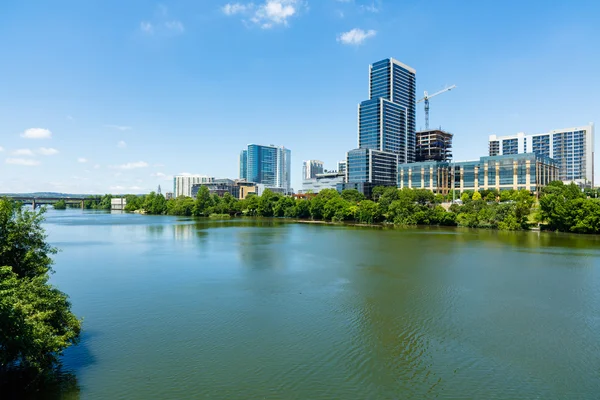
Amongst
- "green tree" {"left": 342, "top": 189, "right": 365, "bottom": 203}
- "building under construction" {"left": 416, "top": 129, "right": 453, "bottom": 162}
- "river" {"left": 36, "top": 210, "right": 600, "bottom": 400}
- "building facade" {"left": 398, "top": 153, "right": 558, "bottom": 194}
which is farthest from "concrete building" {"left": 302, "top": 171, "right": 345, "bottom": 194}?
"river" {"left": 36, "top": 210, "right": 600, "bottom": 400}

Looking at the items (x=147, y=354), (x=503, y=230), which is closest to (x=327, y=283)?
(x=147, y=354)

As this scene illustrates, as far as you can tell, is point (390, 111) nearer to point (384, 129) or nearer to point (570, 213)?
point (384, 129)

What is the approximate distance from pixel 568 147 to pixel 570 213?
95.6m

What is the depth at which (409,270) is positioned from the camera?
82.3ft

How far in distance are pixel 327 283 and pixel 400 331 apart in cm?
741

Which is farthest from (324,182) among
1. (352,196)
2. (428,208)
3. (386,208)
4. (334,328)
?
(334,328)

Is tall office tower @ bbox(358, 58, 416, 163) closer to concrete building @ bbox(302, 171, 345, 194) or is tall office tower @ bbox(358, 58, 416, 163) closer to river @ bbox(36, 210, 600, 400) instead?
concrete building @ bbox(302, 171, 345, 194)

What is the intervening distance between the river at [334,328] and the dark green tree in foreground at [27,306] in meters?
1.28

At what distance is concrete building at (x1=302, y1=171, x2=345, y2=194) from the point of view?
13862cm

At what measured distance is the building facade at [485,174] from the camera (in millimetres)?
82188

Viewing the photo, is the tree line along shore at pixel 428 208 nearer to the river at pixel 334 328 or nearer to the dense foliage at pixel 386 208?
the dense foliage at pixel 386 208

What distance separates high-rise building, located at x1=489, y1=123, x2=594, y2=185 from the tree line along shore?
51.1 m

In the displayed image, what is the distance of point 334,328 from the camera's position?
573 inches

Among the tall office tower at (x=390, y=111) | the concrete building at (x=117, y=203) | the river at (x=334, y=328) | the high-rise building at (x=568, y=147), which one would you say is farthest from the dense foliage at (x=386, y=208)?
the high-rise building at (x=568, y=147)
